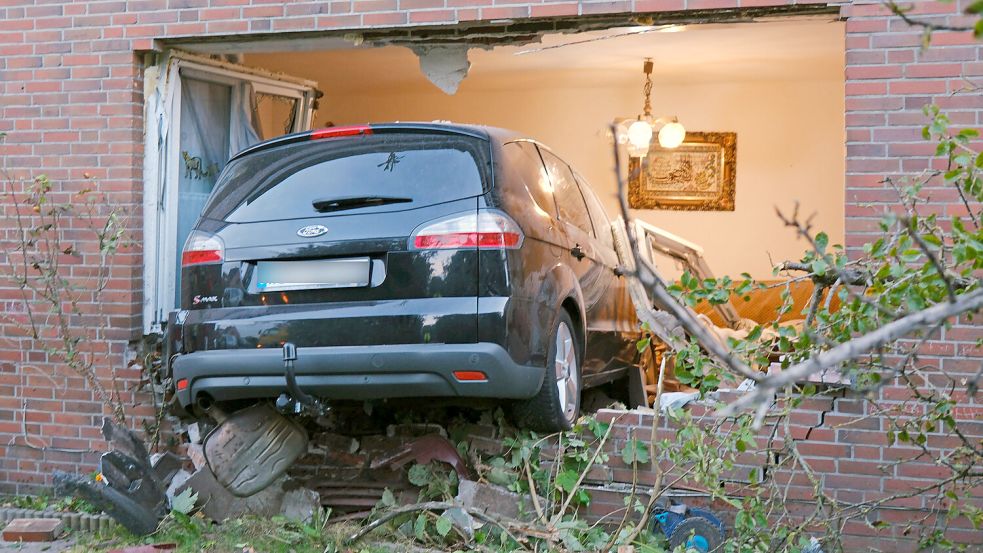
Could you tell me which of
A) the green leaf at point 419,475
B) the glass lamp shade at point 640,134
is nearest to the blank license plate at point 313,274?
the green leaf at point 419,475

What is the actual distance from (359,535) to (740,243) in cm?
719

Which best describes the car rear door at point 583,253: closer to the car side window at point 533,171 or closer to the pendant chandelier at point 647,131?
the car side window at point 533,171

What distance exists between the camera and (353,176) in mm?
5180

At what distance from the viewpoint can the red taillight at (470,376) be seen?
189 inches

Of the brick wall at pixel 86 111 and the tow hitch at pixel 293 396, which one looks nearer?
the tow hitch at pixel 293 396

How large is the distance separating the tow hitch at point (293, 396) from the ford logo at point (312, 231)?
518 millimetres

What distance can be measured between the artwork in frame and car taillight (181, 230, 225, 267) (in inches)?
262

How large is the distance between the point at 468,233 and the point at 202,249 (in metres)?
1.38

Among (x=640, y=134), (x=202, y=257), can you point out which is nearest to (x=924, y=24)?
(x=202, y=257)

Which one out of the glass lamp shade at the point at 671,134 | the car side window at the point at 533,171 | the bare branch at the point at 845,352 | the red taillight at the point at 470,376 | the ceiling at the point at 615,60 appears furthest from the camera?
the glass lamp shade at the point at 671,134

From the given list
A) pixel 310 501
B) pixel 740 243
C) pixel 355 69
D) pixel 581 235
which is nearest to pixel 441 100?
pixel 355 69

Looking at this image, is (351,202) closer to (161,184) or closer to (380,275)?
(380,275)

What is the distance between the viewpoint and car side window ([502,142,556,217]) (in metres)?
5.39

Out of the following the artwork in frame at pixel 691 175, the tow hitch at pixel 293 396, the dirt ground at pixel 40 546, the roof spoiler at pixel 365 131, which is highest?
the artwork in frame at pixel 691 175
